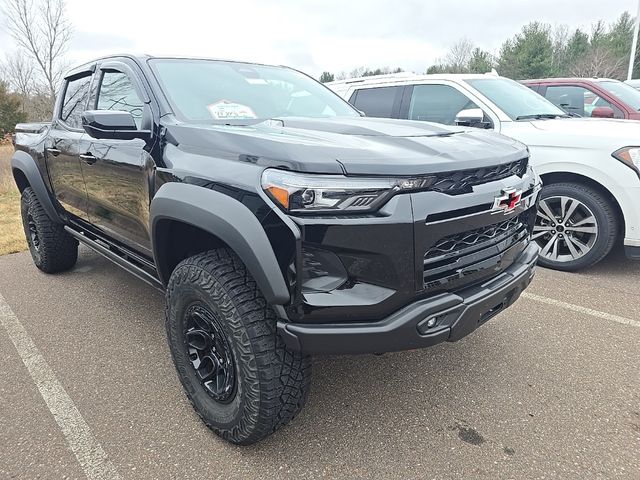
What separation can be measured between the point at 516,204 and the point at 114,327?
8.99 ft

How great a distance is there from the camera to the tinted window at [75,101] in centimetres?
336

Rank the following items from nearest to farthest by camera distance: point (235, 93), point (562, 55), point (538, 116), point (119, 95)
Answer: point (235, 93)
point (119, 95)
point (538, 116)
point (562, 55)

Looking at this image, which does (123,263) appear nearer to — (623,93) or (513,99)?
(513,99)

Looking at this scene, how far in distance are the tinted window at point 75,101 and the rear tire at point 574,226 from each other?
12.7 ft

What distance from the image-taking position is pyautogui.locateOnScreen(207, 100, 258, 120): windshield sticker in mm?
2485

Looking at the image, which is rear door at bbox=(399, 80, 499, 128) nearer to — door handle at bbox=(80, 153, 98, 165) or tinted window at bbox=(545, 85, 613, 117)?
tinted window at bbox=(545, 85, 613, 117)

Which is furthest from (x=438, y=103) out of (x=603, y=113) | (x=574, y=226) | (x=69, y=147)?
(x=69, y=147)

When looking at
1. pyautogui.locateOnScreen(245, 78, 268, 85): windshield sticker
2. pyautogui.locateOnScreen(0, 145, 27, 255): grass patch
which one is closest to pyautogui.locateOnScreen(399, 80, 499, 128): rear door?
pyautogui.locateOnScreen(245, 78, 268, 85): windshield sticker

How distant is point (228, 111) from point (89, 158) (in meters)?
1.09

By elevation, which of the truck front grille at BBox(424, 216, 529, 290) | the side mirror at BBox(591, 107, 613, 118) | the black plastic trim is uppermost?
the side mirror at BBox(591, 107, 613, 118)

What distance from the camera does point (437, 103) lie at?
16.5 feet

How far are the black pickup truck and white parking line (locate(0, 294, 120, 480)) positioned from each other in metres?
0.46

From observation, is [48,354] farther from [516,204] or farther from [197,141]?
[516,204]

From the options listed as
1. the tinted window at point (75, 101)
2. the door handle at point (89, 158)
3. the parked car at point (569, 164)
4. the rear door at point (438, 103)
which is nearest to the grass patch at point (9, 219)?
the tinted window at point (75, 101)
